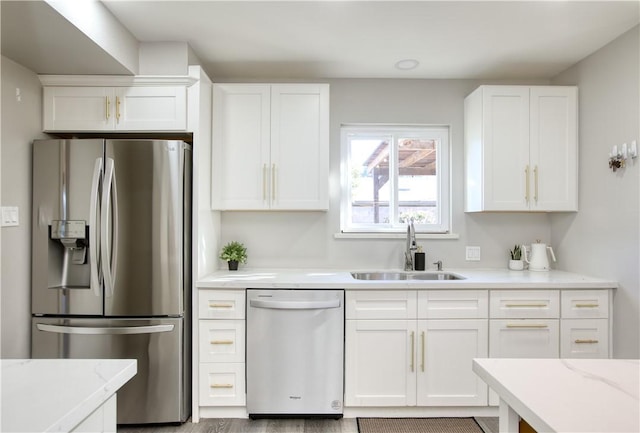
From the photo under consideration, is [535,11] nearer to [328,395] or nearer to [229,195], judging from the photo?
[229,195]

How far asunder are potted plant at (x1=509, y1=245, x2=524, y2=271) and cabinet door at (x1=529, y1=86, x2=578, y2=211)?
409 mm

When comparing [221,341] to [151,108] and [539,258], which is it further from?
[539,258]

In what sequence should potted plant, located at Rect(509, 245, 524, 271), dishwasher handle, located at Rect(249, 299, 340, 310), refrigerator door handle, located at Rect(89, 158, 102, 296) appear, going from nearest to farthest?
refrigerator door handle, located at Rect(89, 158, 102, 296) < dishwasher handle, located at Rect(249, 299, 340, 310) < potted plant, located at Rect(509, 245, 524, 271)

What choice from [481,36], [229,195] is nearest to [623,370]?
[481,36]

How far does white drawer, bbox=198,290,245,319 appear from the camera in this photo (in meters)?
2.36

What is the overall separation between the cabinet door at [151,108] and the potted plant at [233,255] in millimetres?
932

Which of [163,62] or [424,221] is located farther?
[424,221]

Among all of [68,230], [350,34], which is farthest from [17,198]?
[350,34]

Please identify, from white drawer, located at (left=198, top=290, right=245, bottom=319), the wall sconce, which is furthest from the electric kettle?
white drawer, located at (left=198, top=290, right=245, bottom=319)

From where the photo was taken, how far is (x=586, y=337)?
2.39 m

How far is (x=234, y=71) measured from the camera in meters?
2.90

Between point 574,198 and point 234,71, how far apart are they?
269 centimetres

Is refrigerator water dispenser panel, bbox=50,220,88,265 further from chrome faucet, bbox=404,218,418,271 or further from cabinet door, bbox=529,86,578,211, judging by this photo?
cabinet door, bbox=529,86,578,211

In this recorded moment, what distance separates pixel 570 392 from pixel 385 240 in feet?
7.23
